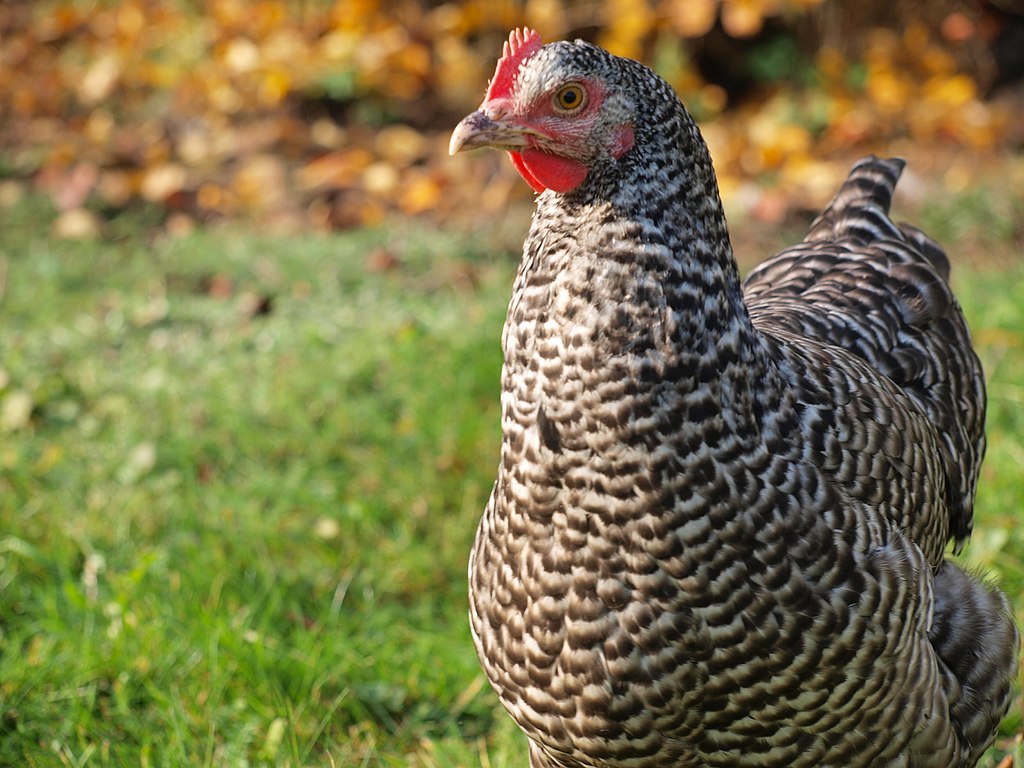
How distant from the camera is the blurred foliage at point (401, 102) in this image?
7.22 meters

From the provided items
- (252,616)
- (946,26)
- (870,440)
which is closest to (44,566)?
(252,616)

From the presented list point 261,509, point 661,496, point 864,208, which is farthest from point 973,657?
point 261,509

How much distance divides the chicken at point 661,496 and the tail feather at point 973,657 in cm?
21

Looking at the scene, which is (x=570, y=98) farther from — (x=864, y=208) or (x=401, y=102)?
(x=401, y=102)

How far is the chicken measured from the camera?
1998 millimetres

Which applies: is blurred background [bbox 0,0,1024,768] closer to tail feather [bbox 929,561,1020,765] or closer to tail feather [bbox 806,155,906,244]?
tail feather [bbox 929,561,1020,765]

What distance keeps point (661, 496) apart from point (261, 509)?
88.6 inches

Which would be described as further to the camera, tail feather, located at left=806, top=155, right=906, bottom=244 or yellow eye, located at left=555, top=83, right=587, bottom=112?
tail feather, located at left=806, top=155, right=906, bottom=244

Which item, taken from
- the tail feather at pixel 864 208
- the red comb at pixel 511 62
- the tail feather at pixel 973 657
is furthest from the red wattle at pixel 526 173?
the tail feather at pixel 864 208

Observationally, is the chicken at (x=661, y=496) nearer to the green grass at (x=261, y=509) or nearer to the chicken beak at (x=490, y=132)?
the chicken beak at (x=490, y=132)

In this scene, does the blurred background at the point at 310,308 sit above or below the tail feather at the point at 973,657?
below

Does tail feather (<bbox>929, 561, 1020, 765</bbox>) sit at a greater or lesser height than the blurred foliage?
greater

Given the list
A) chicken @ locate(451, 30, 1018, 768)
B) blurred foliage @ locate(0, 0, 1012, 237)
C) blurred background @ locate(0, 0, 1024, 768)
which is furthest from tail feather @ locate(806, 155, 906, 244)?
blurred foliage @ locate(0, 0, 1012, 237)

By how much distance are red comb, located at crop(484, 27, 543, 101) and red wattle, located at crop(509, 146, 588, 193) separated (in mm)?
117
